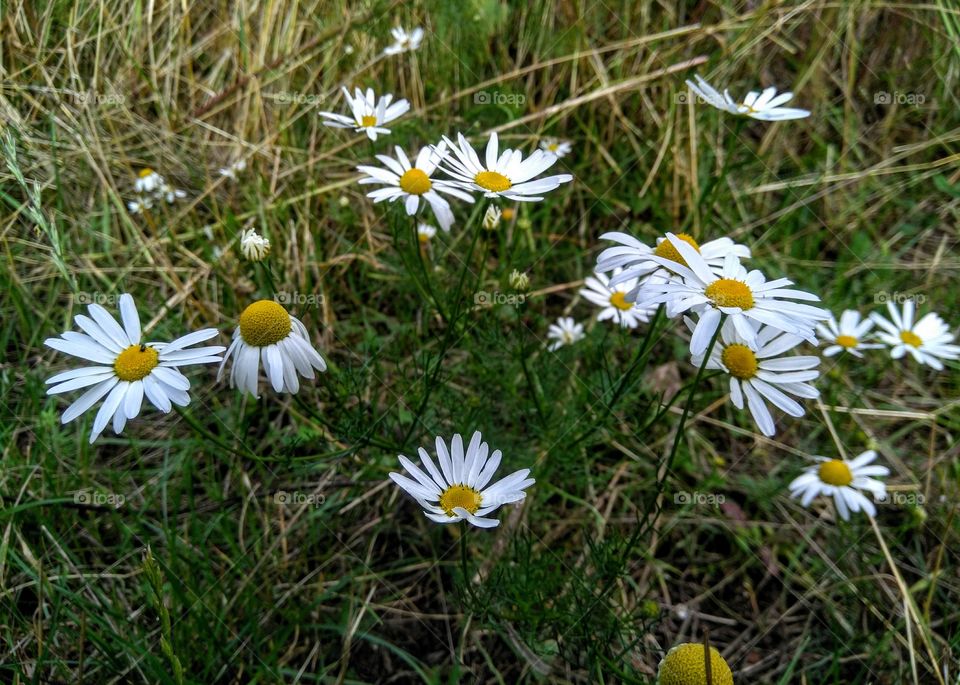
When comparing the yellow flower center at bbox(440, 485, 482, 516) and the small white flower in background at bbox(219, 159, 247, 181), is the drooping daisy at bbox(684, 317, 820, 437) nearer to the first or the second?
the yellow flower center at bbox(440, 485, 482, 516)

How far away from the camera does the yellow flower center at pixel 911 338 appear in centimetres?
243

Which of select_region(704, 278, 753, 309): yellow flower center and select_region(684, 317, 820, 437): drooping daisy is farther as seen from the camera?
select_region(684, 317, 820, 437): drooping daisy

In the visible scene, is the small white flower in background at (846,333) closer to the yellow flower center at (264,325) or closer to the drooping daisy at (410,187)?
the drooping daisy at (410,187)

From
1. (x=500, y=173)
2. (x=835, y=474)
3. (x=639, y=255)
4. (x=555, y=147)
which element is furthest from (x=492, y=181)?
(x=835, y=474)

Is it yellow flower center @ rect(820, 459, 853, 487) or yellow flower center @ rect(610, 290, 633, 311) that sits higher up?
yellow flower center @ rect(610, 290, 633, 311)

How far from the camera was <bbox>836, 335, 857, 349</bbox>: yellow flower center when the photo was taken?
2361 mm

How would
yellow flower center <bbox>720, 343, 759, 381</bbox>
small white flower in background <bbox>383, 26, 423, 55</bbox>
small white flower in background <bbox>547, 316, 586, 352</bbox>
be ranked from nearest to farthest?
yellow flower center <bbox>720, 343, 759, 381</bbox> < small white flower in background <bbox>547, 316, 586, 352</bbox> < small white flower in background <bbox>383, 26, 423, 55</bbox>

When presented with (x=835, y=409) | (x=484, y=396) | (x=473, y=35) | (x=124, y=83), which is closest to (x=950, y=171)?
(x=835, y=409)

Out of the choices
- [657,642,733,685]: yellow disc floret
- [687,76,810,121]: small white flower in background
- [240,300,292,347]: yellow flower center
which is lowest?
[657,642,733,685]: yellow disc floret

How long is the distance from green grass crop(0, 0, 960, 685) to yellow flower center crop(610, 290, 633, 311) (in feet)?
0.60

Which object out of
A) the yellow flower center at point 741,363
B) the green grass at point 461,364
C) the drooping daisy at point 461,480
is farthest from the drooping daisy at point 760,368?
the drooping daisy at point 461,480

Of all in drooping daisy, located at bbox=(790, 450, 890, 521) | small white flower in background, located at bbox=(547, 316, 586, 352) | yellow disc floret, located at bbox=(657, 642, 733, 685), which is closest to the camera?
yellow disc floret, located at bbox=(657, 642, 733, 685)

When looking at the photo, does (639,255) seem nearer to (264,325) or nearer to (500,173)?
(500,173)

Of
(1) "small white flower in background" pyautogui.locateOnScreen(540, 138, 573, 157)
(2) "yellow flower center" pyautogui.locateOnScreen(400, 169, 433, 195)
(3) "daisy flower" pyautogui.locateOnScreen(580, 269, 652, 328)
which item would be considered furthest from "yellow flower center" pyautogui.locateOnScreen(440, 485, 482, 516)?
(1) "small white flower in background" pyautogui.locateOnScreen(540, 138, 573, 157)
